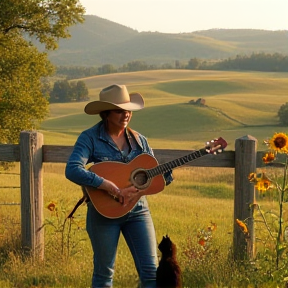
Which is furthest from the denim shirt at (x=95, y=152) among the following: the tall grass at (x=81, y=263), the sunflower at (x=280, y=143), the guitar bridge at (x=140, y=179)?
the tall grass at (x=81, y=263)

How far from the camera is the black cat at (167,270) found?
14.6 feet

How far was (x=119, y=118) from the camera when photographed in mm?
4836

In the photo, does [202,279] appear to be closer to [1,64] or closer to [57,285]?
[57,285]

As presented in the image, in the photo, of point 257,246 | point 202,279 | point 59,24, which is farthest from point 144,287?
point 59,24

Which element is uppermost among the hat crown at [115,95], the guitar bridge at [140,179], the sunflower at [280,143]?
the hat crown at [115,95]

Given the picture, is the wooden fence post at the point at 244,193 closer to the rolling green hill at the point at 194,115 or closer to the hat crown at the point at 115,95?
the hat crown at the point at 115,95

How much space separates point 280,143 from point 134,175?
4.16 ft

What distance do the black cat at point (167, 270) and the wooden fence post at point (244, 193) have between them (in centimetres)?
182

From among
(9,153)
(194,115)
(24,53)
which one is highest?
(24,53)

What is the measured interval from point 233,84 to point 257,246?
94991mm

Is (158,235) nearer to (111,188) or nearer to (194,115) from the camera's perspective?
(111,188)

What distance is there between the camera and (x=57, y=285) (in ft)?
20.0

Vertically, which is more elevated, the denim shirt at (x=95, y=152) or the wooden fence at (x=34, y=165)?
the denim shirt at (x=95, y=152)

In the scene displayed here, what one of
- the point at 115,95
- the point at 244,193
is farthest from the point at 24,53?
the point at 115,95
